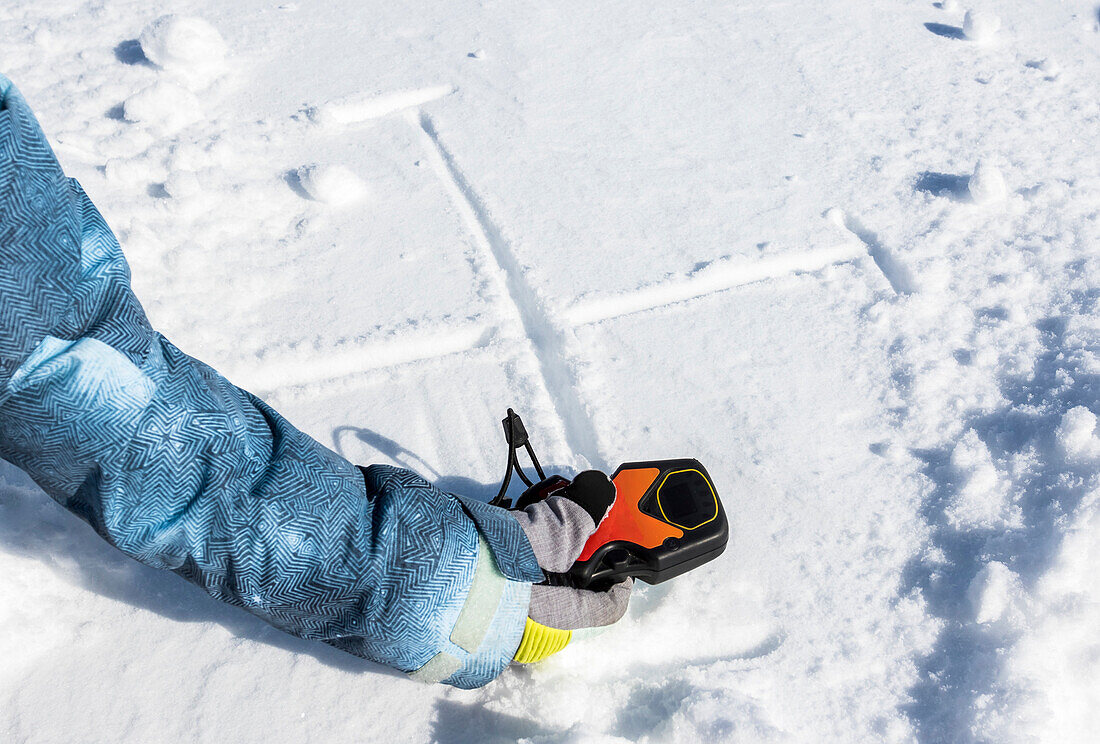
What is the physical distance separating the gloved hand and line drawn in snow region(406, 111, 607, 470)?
0.27 metres

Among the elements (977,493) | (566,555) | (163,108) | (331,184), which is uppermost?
(163,108)

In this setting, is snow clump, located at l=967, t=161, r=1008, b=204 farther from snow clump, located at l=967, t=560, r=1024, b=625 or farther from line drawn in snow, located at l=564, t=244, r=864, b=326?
snow clump, located at l=967, t=560, r=1024, b=625

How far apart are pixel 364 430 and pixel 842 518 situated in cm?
87

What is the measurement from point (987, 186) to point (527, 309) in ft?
3.66

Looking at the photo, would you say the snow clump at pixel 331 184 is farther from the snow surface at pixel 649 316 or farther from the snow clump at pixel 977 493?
the snow clump at pixel 977 493

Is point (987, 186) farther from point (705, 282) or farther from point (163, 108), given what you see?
point (163, 108)

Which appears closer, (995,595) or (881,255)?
(995,595)

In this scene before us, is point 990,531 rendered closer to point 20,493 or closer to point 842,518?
point 842,518

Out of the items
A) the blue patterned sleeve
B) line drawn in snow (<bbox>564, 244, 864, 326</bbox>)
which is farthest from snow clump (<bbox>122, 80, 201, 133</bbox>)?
the blue patterned sleeve

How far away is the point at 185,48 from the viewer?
2.41m

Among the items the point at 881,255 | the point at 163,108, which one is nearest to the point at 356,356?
the point at 163,108

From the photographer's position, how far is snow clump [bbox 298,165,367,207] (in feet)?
6.65

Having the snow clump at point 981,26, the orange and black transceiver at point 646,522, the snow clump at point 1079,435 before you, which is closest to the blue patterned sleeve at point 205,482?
the orange and black transceiver at point 646,522

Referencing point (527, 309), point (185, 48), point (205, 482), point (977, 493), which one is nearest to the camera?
point (205, 482)
